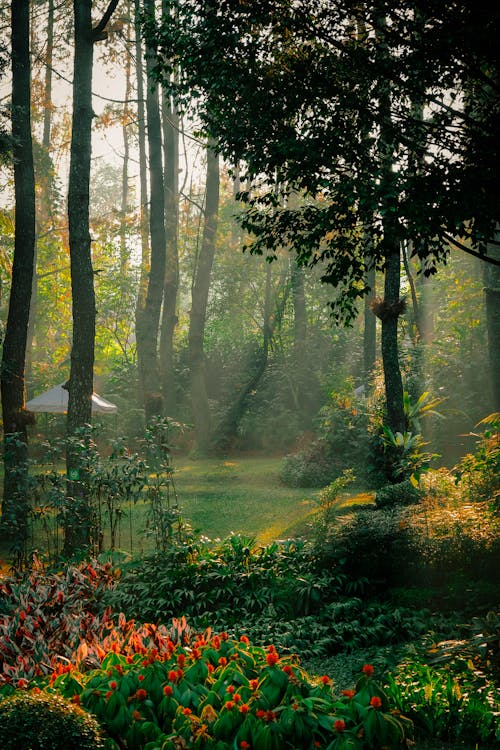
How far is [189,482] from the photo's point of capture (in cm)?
1545

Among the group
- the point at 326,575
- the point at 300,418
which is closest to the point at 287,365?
the point at 300,418

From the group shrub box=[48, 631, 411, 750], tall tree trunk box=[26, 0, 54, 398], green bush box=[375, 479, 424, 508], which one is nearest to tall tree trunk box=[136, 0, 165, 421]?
tall tree trunk box=[26, 0, 54, 398]

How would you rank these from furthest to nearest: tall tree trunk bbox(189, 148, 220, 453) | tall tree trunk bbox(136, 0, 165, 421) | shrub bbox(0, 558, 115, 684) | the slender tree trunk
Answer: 1. tall tree trunk bbox(189, 148, 220, 453)
2. tall tree trunk bbox(136, 0, 165, 421)
3. the slender tree trunk
4. shrub bbox(0, 558, 115, 684)

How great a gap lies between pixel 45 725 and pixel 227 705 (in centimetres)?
84

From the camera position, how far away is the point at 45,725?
3.07 metres

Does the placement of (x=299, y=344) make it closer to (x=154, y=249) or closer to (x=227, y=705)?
(x=154, y=249)

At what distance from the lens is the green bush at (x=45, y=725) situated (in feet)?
9.84

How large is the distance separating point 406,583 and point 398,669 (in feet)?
6.83

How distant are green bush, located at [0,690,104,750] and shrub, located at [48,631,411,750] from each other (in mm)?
330

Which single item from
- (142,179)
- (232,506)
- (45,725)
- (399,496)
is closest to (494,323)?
(399,496)

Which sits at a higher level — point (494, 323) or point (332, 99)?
point (332, 99)

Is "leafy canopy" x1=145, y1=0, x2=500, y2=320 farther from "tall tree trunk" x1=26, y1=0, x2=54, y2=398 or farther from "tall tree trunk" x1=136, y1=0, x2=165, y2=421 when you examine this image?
"tall tree trunk" x1=26, y1=0, x2=54, y2=398

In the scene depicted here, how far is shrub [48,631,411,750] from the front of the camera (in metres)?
3.30

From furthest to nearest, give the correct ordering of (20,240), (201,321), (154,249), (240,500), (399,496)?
1. (201,321)
2. (154,249)
3. (240,500)
4. (20,240)
5. (399,496)
